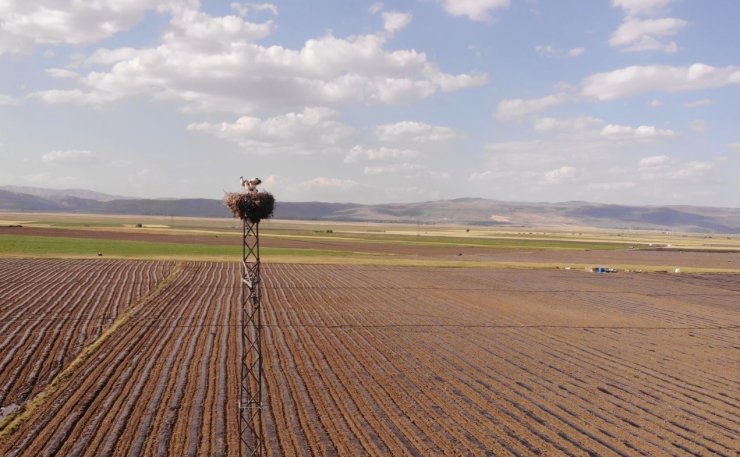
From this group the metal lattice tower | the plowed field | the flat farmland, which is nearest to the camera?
the metal lattice tower

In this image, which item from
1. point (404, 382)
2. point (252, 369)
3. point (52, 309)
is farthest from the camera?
point (52, 309)

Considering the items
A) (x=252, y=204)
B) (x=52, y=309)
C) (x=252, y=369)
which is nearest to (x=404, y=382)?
→ (x=252, y=369)

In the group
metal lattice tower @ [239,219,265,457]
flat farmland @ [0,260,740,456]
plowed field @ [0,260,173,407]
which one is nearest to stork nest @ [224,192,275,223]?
metal lattice tower @ [239,219,265,457]

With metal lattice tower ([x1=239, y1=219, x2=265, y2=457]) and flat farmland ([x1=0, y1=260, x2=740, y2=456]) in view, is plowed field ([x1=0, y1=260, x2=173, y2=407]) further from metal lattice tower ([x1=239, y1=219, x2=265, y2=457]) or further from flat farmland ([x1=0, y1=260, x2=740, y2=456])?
metal lattice tower ([x1=239, y1=219, x2=265, y2=457])

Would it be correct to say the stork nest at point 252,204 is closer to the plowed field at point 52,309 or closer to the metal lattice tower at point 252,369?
the metal lattice tower at point 252,369

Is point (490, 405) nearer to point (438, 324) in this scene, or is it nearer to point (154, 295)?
point (438, 324)

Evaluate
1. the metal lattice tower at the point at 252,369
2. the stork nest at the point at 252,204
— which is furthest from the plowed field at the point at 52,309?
the stork nest at the point at 252,204

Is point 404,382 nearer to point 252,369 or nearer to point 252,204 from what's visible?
point 252,369

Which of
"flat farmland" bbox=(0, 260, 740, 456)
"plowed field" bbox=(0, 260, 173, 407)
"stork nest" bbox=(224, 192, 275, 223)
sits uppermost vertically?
"stork nest" bbox=(224, 192, 275, 223)
